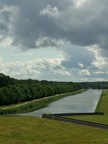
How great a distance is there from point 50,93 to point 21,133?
137 meters

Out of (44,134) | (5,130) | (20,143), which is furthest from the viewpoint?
(5,130)

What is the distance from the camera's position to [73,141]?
3912 cm

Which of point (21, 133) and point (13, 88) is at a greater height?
point (13, 88)

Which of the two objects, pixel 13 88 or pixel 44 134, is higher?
pixel 13 88

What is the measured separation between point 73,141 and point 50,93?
470 feet

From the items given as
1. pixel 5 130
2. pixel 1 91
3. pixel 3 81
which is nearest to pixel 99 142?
pixel 5 130

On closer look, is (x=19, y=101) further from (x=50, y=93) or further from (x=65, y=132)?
(x=65, y=132)

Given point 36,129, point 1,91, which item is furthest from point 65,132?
point 1,91

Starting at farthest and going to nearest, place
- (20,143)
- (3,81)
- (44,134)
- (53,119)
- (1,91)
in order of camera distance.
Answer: (3,81)
(1,91)
(53,119)
(44,134)
(20,143)

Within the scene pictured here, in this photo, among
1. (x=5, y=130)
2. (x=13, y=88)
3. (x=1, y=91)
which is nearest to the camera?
(x=5, y=130)

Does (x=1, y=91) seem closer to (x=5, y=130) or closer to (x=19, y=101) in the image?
(x=19, y=101)

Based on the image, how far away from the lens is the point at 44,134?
146 ft

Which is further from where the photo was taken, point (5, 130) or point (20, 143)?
Answer: point (5, 130)

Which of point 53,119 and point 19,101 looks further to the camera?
point 19,101
